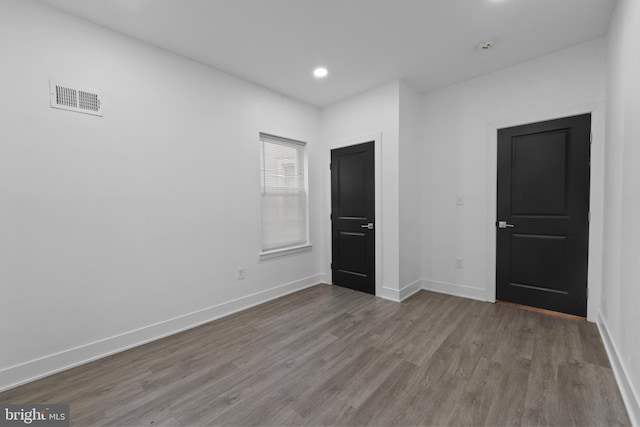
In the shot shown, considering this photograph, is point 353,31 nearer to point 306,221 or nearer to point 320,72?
point 320,72

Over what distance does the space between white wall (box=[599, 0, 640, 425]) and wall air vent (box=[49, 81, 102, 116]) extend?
3.72 meters

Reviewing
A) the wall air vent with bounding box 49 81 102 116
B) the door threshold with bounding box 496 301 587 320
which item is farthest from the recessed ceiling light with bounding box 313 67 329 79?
the door threshold with bounding box 496 301 587 320

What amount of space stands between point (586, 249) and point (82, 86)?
478cm

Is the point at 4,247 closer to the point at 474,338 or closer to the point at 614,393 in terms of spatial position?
the point at 474,338

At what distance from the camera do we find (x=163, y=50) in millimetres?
2666

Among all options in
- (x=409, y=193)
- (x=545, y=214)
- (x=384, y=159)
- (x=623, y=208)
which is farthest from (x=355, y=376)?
(x=545, y=214)

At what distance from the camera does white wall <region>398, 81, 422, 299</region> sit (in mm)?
3465

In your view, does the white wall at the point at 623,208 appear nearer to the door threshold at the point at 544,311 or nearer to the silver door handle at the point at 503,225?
the door threshold at the point at 544,311

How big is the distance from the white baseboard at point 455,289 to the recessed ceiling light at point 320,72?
10.0ft

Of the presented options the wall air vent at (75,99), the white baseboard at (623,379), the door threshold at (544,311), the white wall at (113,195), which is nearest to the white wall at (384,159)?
the door threshold at (544,311)

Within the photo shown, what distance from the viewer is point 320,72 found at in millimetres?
3178

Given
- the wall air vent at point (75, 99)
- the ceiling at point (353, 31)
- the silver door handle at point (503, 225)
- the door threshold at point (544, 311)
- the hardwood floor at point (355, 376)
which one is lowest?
the hardwood floor at point (355, 376)

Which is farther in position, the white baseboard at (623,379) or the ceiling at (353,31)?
the ceiling at (353,31)

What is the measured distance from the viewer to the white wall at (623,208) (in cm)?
156
